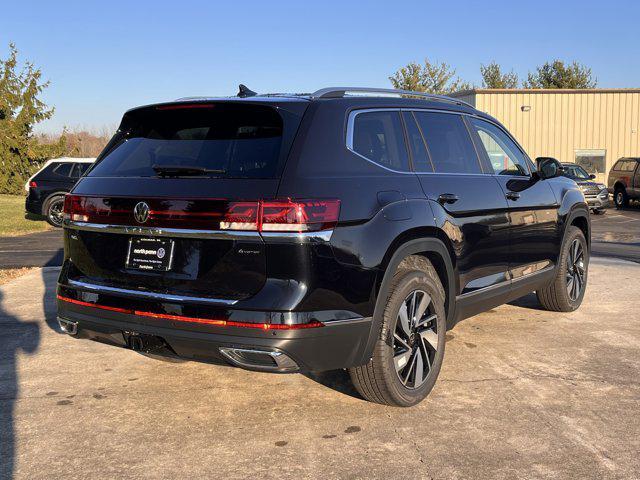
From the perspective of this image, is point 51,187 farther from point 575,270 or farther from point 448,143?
point 448,143

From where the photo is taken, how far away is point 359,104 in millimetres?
3951

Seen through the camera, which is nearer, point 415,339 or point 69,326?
point 69,326

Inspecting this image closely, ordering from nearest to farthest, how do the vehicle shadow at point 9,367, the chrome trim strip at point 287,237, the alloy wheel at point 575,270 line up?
the chrome trim strip at point 287,237 < the vehicle shadow at point 9,367 < the alloy wheel at point 575,270

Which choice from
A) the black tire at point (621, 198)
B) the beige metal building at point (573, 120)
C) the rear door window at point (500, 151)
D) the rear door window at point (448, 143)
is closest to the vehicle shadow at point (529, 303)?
the rear door window at point (500, 151)

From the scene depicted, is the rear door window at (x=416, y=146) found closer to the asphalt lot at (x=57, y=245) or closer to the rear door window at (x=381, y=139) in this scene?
the rear door window at (x=381, y=139)

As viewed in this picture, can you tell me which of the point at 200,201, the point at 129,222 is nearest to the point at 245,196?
the point at 200,201

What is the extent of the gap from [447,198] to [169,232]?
1.81 metres

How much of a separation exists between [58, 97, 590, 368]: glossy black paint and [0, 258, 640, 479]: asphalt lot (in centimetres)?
50

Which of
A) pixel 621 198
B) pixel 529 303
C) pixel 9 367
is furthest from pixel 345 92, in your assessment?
pixel 621 198

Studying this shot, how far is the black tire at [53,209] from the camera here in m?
17.3

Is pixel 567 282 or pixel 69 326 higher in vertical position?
pixel 69 326

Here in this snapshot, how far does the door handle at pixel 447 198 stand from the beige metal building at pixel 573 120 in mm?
24856

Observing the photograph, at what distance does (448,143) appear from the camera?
4.75 metres

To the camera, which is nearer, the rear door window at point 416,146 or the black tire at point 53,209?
the rear door window at point 416,146
